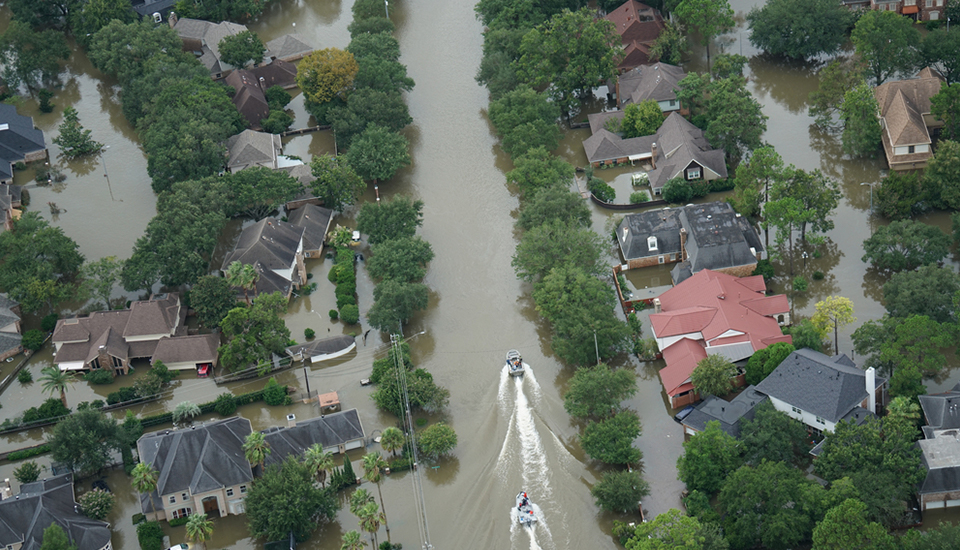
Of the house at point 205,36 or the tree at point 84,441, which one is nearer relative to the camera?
the tree at point 84,441

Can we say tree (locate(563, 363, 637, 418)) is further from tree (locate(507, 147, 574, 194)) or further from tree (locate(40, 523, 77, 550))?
tree (locate(40, 523, 77, 550))

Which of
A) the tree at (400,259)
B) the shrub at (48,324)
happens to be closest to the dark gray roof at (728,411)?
the tree at (400,259)

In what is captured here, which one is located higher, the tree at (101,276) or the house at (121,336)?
the tree at (101,276)

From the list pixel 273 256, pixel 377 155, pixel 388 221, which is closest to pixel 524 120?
pixel 377 155

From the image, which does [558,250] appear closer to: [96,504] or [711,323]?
[711,323]

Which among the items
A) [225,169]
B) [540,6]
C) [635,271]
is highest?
[540,6]

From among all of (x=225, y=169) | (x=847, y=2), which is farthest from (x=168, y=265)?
(x=847, y=2)

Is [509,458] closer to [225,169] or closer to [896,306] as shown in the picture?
[896,306]

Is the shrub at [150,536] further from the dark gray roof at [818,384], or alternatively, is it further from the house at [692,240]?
the house at [692,240]
